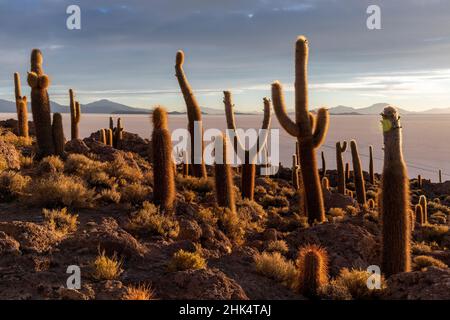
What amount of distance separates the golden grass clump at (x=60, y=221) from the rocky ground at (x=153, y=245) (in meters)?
0.03

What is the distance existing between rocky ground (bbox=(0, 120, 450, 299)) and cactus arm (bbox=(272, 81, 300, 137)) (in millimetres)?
3646

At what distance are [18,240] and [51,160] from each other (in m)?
9.38

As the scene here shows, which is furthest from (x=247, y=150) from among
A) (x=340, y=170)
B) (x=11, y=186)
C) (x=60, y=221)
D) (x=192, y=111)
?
(x=60, y=221)

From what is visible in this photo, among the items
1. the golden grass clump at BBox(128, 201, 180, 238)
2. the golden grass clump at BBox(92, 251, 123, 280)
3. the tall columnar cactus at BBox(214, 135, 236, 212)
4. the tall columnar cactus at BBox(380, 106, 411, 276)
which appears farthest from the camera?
the tall columnar cactus at BBox(214, 135, 236, 212)

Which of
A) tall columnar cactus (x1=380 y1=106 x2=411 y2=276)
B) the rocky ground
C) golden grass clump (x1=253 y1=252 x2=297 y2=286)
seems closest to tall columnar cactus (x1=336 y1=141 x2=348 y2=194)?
the rocky ground

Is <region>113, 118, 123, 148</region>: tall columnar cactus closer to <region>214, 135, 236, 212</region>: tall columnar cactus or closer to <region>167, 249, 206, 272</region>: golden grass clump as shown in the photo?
<region>214, 135, 236, 212</region>: tall columnar cactus

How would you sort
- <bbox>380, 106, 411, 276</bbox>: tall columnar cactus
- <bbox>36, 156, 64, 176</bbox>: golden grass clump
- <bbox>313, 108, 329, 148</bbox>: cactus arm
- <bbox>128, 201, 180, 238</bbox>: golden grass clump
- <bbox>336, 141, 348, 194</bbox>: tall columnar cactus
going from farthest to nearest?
<bbox>336, 141, 348, 194</bbox>: tall columnar cactus → <bbox>313, 108, 329, 148</bbox>: cactus arm → <bbox>36, 156, 64, 176</bbox>: golden grass clump → <bbox>128, 201, 180, 238</bbox>: golden grass clump → <bbox>380, 106, 411, 276</bbox>: tall columnar cactus

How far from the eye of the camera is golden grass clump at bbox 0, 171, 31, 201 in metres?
14.3

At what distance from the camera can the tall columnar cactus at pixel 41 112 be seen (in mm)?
20719

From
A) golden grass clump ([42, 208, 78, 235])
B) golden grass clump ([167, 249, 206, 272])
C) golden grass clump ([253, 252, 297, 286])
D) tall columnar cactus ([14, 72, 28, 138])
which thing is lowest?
golden grass clump ([253, 252, 297, 286])

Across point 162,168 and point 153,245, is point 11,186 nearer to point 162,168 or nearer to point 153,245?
point 162,168
